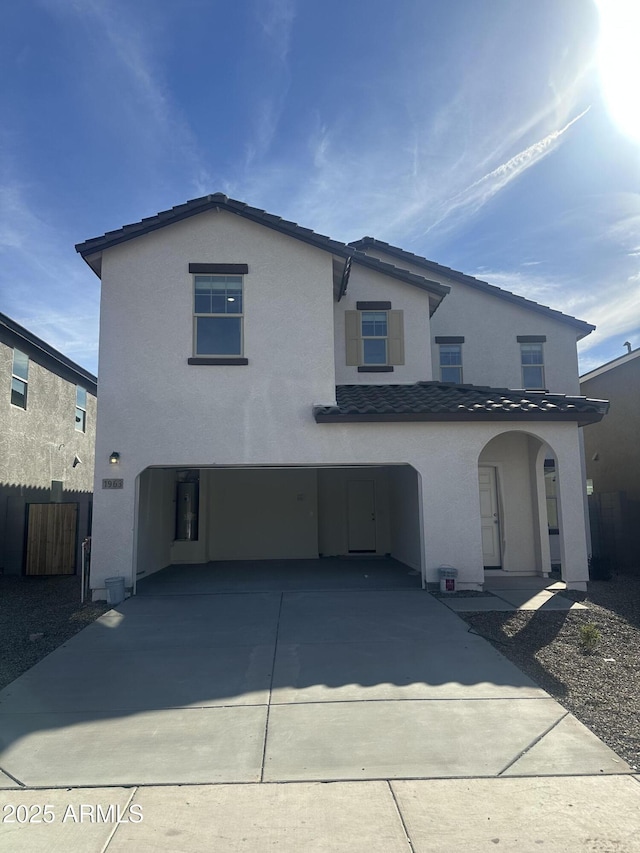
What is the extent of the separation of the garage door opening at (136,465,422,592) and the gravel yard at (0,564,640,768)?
390 cm

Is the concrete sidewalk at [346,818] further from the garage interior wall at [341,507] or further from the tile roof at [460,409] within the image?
the garage interior wall at [341,507]

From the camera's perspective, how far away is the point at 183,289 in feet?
36.9

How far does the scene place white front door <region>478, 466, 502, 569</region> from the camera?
12.6m

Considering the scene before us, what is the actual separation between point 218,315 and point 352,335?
11.3 ft

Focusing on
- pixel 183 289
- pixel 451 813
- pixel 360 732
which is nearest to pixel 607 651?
pixel 360 732

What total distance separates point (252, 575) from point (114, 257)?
286 inches

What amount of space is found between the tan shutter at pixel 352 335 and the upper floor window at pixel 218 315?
9.86 feet

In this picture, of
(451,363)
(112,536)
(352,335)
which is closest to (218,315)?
(352,335)

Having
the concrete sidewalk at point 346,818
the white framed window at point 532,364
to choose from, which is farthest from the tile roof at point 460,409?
the concrete sidewalk at point 346,818

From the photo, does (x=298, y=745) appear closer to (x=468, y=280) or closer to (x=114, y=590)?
(x=114, y=590)

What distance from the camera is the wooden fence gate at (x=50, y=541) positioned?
552 inches

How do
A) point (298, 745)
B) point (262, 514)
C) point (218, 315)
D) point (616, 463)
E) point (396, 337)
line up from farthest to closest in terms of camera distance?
point (616, 463), point (262, 514), point (396, 337), point (218, 315), point (298, 745)

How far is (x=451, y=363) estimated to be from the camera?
16359mm

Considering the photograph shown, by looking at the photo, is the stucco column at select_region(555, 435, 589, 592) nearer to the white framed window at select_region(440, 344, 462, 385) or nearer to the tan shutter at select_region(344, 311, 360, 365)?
the tan shutter at select_region(344, 311, 360, 365)
